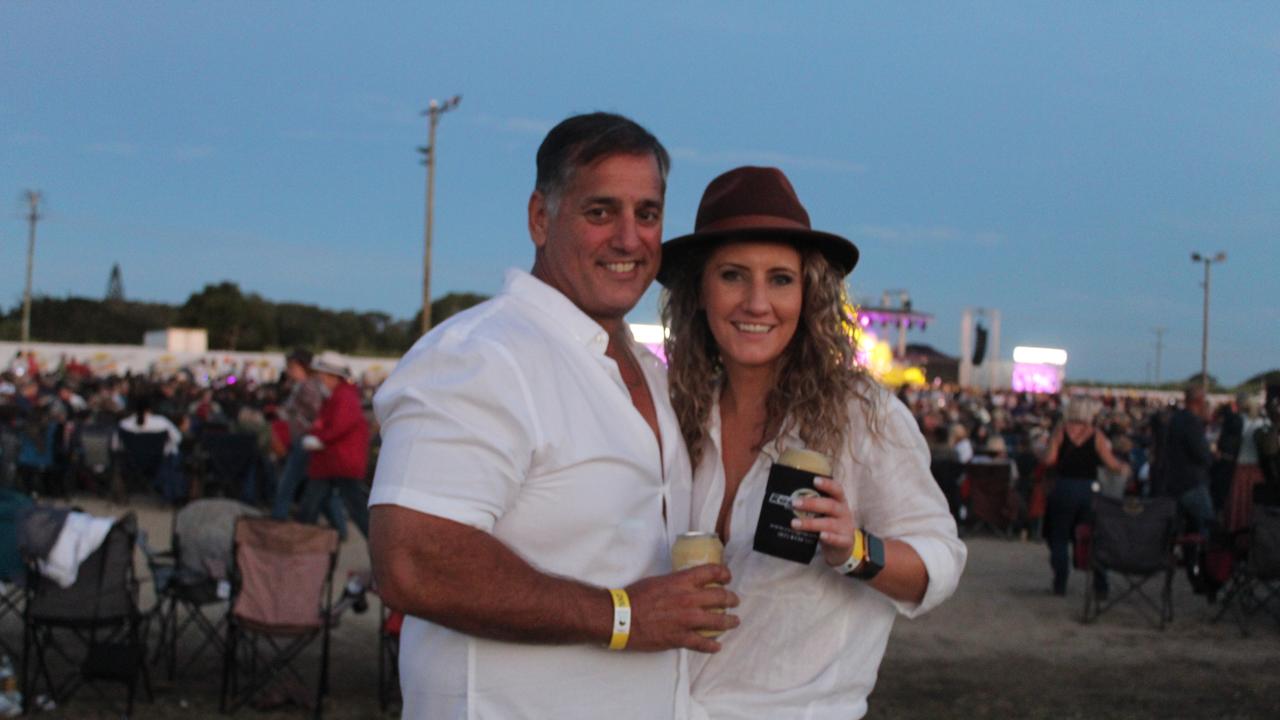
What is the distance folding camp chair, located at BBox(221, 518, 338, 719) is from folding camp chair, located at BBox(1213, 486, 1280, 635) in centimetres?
668

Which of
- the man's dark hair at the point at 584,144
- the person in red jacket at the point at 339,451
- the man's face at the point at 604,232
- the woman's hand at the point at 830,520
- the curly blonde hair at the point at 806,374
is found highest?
the man's dark hair at the point at 584,144

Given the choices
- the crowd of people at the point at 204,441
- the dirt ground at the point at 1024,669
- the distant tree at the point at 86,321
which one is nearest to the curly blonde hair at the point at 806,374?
the dirt ground at the point at 1024,669

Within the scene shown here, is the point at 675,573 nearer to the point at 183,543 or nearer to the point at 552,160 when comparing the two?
the point at 552,160

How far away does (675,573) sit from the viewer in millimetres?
1997

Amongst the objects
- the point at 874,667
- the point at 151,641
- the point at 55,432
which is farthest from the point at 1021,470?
the point at 874,667

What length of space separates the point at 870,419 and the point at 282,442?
11089mm

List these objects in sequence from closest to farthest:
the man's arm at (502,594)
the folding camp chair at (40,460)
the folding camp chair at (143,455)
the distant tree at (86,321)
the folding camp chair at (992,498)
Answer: the man's arm at (502,594) < the folding camp chair at (143,455) < the folding camp chair at (992,498) < the folding camp chair at (40,460) < the distant tree at (86,321)

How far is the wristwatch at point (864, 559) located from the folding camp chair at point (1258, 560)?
26.5 feet

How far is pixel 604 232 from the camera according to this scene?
2.27 metres

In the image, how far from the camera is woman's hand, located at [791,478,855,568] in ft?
6.81

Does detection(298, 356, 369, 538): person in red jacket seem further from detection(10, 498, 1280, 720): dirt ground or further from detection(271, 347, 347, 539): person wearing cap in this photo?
detection(10, 498, 1280, 720): dirt ground

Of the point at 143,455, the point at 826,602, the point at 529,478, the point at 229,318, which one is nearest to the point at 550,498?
the point at 529,478

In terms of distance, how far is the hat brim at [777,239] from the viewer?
8.22 ft

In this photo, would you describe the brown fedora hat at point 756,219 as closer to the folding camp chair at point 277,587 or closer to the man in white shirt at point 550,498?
the man in white shirt at point 550,498
